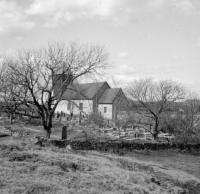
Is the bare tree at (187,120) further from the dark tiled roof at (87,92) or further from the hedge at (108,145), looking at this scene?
the dark tiled roof at (87,92)

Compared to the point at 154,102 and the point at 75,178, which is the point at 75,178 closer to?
the point at 75,178

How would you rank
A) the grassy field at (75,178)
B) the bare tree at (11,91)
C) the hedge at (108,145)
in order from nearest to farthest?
the grassy field at (75,178)
the hedge at (108,145)
the bare tree at (11,91)

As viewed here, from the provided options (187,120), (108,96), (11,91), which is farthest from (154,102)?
(108,96)

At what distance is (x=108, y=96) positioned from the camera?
4616 cm

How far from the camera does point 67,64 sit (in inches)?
747

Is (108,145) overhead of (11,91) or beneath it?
beneath

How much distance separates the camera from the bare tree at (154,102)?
20.4 m

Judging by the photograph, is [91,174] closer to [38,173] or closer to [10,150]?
[38,173]

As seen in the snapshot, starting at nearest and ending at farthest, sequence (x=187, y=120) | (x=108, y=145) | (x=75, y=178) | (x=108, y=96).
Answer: (x=75, y=178)
(x=108, y=145)
(x=187, y=120)
(x=108, y=96)

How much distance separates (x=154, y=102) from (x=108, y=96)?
2537cm

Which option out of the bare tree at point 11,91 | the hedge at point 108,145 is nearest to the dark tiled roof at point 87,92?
the bare tree at point 11,91

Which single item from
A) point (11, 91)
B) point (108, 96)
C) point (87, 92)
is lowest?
point (11, 91)

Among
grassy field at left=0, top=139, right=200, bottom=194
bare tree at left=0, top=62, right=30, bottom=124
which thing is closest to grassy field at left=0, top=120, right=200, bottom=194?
grassy field at left=0, top=139, right=200, bottom=194

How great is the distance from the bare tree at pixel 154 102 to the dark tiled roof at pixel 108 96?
2118 centimetres
